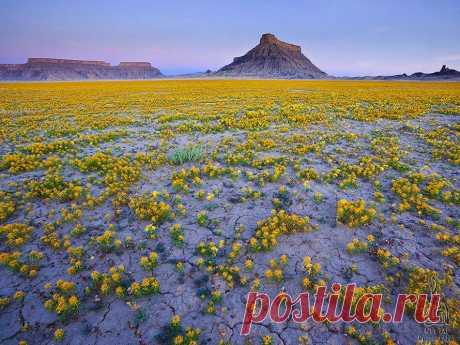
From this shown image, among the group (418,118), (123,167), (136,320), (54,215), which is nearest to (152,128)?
(123,167)

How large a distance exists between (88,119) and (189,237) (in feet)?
52.5

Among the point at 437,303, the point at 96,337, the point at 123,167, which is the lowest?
the point at 96,337

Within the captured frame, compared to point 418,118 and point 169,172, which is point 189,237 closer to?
point 169,172

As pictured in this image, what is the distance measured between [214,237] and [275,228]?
138 cm

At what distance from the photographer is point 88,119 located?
1878 centimetres

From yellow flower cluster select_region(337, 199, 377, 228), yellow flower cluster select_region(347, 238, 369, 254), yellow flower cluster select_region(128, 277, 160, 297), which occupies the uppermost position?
yellow flower cluster select_region(337, 199, 377, 228)

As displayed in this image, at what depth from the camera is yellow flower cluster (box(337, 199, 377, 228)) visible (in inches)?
A: 256

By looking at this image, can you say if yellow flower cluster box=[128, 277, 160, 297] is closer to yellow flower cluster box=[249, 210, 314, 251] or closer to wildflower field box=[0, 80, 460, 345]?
wildflower field box=[0, 80, 460, 345]

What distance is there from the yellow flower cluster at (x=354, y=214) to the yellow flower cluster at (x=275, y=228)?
83 cm

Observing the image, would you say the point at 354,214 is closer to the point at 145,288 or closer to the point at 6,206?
the point at 145,288

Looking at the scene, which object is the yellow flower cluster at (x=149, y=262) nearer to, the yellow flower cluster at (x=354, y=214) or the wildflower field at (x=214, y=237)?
the wildflower field at (x=214, y=237)

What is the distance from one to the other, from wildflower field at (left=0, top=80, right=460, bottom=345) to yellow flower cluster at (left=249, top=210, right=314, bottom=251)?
0.03m

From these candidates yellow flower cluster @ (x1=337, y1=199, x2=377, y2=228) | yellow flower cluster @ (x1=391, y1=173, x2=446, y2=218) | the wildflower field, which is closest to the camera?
the wildflower field

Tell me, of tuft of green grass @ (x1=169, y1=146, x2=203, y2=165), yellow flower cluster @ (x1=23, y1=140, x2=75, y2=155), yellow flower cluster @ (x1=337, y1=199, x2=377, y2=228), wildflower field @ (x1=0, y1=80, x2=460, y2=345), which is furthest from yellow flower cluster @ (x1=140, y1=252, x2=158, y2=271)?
yellow flower cluster @ (x1=23, y1=140, x2=75, y2=155)
